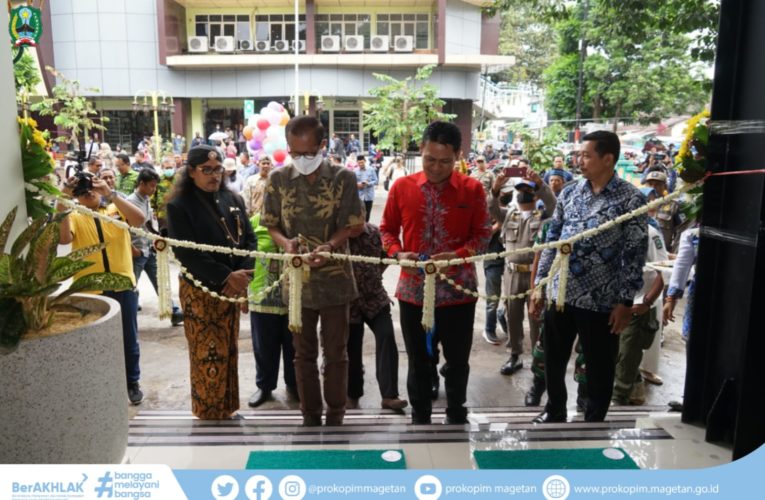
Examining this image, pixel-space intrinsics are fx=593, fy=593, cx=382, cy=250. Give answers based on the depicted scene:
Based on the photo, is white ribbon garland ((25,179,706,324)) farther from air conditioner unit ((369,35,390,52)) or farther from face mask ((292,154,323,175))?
air conditioner unit ((369,35,390,52))

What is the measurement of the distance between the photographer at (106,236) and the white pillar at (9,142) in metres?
0.86

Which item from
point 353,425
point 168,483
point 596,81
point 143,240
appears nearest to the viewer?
point 168,483

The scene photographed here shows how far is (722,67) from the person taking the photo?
2924 millimetres

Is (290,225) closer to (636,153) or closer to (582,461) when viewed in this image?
(582,461)

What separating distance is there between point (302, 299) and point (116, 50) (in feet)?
77.3

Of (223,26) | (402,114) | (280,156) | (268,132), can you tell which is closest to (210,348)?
(280,156)

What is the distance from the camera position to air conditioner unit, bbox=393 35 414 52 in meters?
23.7

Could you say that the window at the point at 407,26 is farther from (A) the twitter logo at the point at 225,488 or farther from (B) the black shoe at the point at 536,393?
(A) the twitter logo at the point at 225,488

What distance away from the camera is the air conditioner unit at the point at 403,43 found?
23.7 m

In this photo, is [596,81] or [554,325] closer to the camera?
[554,325]

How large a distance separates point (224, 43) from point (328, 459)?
950 inches

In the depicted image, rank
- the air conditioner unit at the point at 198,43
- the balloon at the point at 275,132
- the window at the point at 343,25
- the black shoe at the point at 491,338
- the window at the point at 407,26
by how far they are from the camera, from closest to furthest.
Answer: the black shoe at the point at 491,338 → the balloon at the point at 275,132 → the window at the point at 343,25 → the air conditioner unit at the point at 198,43 → the window at the point at 407,26

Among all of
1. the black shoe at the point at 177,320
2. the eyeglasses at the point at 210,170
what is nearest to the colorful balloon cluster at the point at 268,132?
the black shoe at the point at 177,320

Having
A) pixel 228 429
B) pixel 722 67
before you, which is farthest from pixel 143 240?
pixel 722 67
